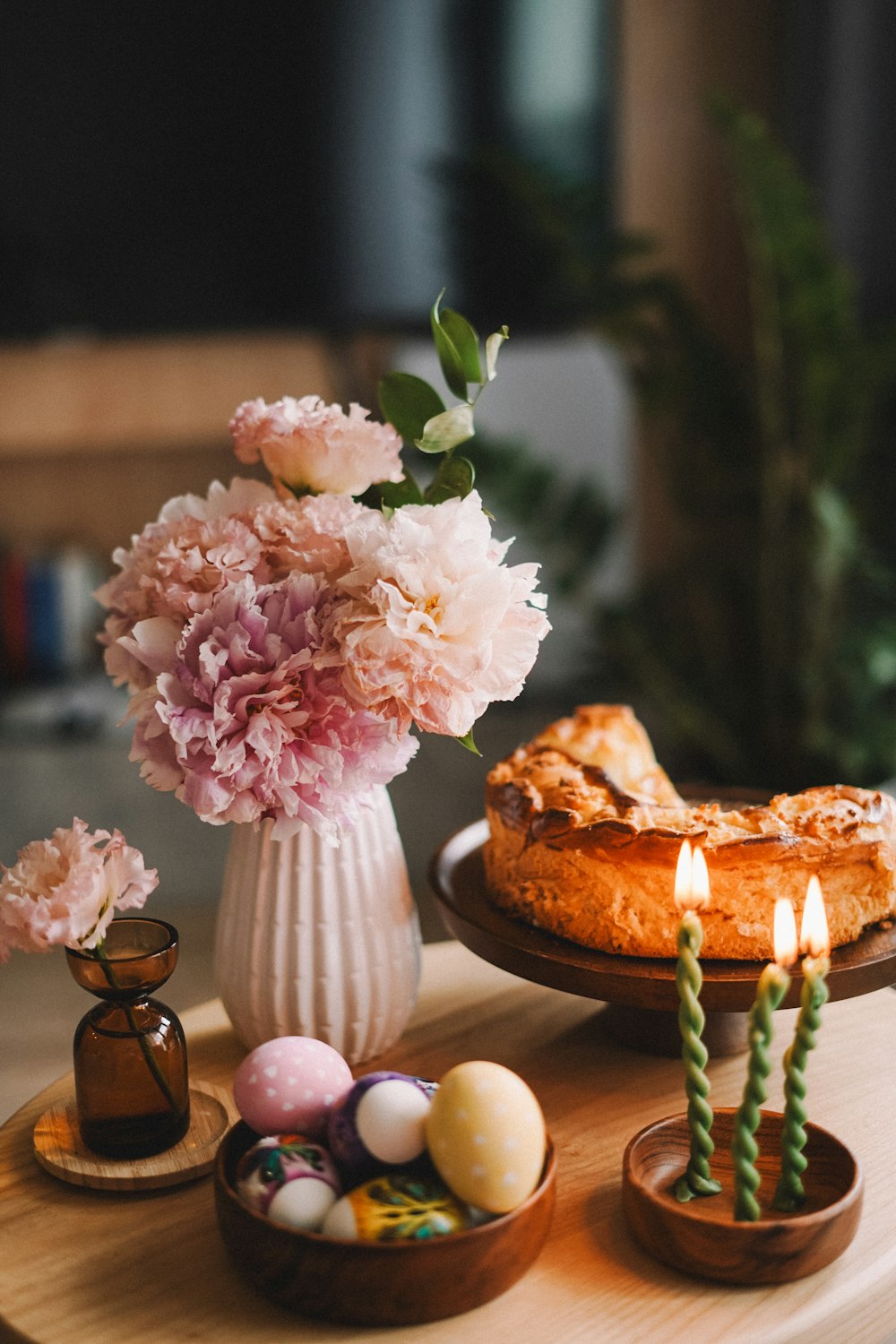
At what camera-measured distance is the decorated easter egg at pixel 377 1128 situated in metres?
0.76

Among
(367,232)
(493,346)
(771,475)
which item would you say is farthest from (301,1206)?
(367,232)

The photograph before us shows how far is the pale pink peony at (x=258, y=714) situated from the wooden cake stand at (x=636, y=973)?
0.17 metres

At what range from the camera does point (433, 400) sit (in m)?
0.96

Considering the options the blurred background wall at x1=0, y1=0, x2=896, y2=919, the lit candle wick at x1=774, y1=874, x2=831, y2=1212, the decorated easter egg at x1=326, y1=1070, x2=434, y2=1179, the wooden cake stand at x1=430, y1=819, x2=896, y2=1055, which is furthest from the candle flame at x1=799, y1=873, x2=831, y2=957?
the blurred background wall at x1=0, y1=0, x2=896, y2=919

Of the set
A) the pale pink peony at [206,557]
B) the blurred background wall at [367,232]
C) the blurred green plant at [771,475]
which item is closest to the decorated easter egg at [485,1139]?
the pale pink peony at [206,557]

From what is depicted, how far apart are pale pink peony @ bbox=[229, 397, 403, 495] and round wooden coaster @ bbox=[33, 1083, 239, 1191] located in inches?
17.0

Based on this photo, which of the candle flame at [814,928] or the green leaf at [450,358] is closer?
the candle flame at [814,928]

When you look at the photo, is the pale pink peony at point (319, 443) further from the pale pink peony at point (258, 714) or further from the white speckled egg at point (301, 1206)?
the white speckled egg at point (301, 1206)

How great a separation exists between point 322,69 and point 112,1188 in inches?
97.8

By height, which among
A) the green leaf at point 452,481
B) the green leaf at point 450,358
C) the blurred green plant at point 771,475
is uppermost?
the green leaf at point 450,358

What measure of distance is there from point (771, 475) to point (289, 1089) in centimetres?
194

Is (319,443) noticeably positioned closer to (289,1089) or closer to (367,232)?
(289,1089)

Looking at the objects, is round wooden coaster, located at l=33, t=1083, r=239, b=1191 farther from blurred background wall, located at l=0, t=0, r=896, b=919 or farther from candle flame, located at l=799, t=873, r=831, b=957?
blurred background wall, located at l=0, t=0, r=896, b=919

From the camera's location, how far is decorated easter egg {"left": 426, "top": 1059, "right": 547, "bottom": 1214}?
28.8 inches
